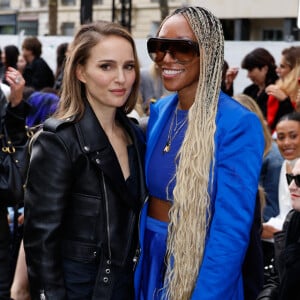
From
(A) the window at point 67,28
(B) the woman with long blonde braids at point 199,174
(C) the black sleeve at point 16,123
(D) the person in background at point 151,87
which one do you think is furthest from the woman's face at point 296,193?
(A) the window at point 67,28

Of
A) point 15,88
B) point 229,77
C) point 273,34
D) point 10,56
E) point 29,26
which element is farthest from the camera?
point 29,26

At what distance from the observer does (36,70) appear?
9477 millimetres

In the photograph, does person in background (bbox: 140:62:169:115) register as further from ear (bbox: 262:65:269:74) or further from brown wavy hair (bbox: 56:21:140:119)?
brown wavy hair (bbox: 56:21:140:119)

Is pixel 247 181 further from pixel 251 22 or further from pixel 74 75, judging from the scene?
pixel 251 22

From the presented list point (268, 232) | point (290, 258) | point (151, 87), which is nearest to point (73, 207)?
point (290, 258)

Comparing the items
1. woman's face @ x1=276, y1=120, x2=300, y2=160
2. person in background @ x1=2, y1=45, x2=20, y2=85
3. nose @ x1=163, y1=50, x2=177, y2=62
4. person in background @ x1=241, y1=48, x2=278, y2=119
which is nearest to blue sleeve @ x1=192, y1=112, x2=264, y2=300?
nose @ x1=163, y1=50, x2=177, y2=62

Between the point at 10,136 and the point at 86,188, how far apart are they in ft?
5.19

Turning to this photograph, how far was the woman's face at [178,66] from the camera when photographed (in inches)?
107

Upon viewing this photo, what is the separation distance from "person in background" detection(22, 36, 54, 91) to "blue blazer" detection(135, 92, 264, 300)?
7107mm

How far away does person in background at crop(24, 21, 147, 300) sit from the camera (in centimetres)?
270

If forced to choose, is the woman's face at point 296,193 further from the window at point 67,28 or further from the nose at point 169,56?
the window at point 67,28

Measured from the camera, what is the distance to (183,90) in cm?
283

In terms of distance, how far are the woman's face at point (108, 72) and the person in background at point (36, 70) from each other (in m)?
6.78

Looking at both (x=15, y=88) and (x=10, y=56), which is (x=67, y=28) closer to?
(x=10, y=56)
